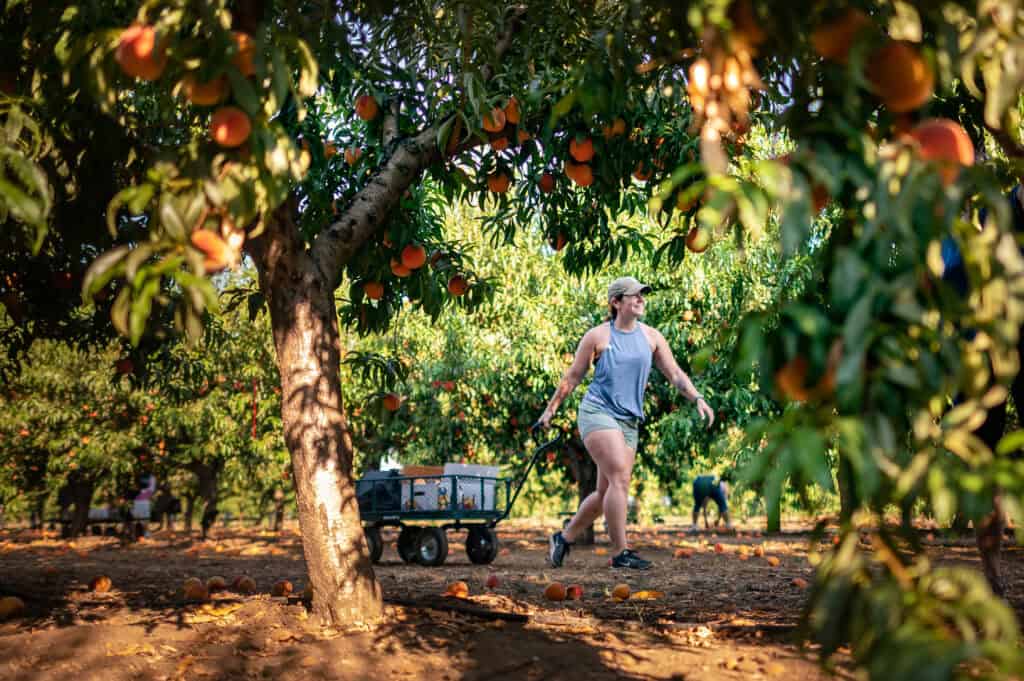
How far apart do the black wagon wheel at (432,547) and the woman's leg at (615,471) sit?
2840 mm

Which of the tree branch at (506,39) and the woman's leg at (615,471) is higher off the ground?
the tree branch at (506,39)

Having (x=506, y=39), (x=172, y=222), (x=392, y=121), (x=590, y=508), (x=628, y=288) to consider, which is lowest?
(x=590, y=508)

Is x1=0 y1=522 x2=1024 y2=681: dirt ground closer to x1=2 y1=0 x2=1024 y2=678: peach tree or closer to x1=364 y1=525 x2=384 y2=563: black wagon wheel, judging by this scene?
x1=2 y1=0 x2=1024 y2=678: peach tree

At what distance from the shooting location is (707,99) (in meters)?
1.58

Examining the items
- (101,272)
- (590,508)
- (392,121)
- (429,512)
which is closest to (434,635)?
(101,272)

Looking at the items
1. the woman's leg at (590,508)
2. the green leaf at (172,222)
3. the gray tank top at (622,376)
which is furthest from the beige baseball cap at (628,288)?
the green leaf at (172,222)

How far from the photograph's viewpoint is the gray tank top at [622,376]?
5375 millimetres

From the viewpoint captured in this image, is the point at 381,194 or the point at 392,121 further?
the point at 392,121

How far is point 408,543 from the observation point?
8.27m

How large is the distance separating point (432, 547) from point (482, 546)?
480 mm

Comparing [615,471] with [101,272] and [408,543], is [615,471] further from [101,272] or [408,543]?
[101,272]

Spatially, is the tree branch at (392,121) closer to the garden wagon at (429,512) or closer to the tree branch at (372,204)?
the tree branch at (372,204)

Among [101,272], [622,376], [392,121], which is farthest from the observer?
[622,376]

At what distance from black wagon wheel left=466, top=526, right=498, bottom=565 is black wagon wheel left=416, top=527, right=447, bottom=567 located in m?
0.31
